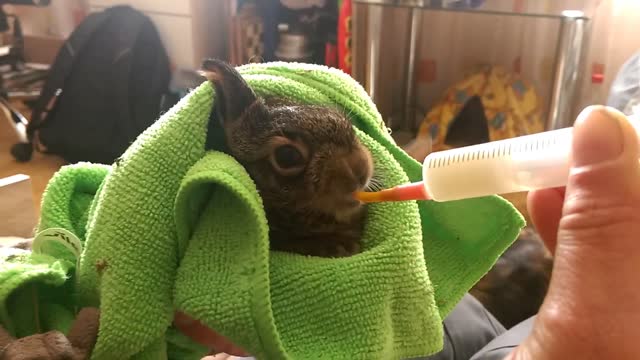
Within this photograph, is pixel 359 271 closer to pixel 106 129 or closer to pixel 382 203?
pixel 382 203

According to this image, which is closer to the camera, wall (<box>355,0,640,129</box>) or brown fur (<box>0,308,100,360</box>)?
brown fur (<box>0,308,100,360</box>)

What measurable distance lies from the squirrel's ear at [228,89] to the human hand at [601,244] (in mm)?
300

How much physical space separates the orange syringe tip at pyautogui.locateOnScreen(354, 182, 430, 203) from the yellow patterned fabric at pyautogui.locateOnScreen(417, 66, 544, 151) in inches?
66.9

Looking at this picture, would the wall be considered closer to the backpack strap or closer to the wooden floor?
the backpack strap

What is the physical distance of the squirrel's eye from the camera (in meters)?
0.64

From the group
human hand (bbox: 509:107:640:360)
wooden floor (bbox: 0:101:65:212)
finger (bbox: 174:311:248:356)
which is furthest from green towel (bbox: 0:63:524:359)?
wooden floor (bbox: 0:101:65:212)

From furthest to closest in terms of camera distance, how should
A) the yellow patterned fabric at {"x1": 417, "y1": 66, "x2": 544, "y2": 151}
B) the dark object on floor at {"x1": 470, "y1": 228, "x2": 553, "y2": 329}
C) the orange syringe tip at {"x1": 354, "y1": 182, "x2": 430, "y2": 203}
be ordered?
the yellow patterned fabric at {"x1": 417, "y1": 66, "x2": 544, "y2": 151}, the dark object on floor at {"x1": 470, "y1": 228, "x2": 553, "y2": 329}, the orange syringe tip at {"x1": 354, "y1": 182, "x2": 430, "y2": 203}

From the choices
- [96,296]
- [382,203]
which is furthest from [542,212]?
[96,296]

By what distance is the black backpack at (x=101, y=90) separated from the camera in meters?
2.45

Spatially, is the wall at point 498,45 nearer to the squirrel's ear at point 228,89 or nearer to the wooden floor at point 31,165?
the wooden floor at point 31,165

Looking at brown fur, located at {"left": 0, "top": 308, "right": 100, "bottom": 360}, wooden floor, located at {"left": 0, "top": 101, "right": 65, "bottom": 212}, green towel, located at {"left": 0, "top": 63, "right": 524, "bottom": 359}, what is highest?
green towel, located at {"left": 0, "top": 63, "right": 524, "bottom": 359}

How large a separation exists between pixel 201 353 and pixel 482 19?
217 centimetres

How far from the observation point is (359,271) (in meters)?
0.58

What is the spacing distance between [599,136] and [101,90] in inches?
89.4
